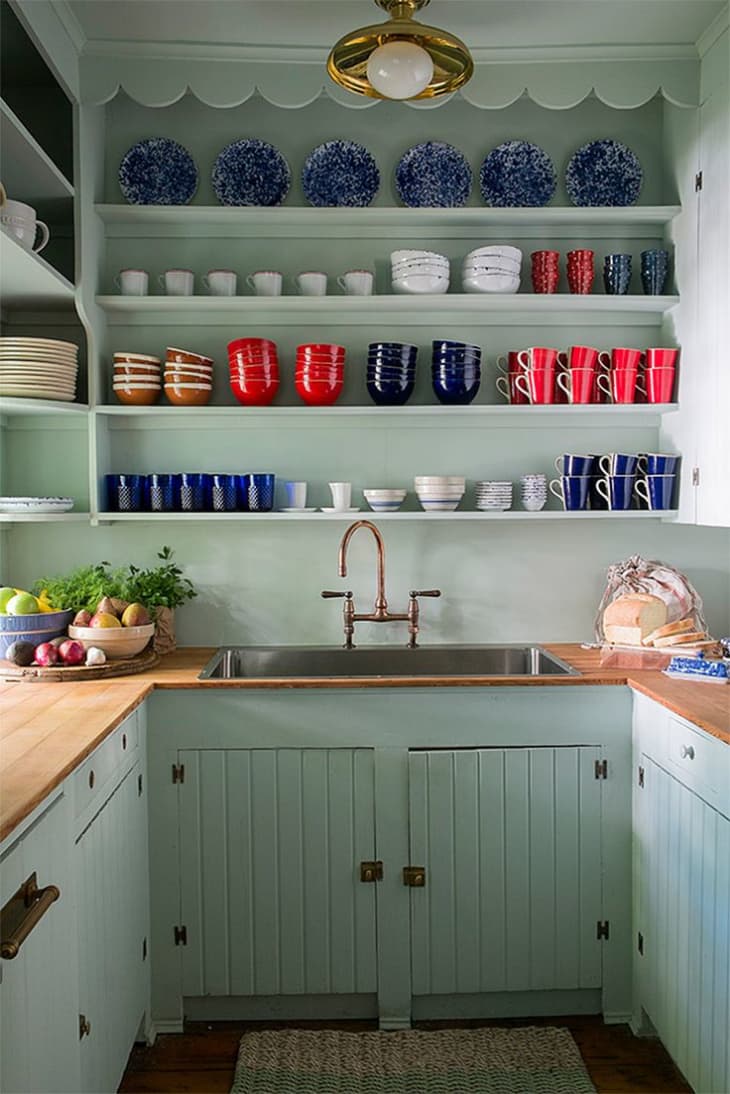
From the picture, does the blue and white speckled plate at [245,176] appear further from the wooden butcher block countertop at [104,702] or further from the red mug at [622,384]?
the wooden butcher block countertop at [104,702]

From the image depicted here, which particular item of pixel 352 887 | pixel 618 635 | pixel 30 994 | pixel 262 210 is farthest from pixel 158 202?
pixel 30 994

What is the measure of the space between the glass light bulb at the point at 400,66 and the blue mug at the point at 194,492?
128cm

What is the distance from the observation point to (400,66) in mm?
2293

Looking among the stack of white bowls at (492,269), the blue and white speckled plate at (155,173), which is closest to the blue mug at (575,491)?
the stack of white bowls at (492,269)

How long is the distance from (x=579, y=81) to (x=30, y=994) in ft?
8.99

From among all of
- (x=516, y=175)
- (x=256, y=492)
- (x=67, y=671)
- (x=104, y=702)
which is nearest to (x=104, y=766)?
(x=104, y=702)

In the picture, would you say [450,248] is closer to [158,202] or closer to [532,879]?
[158,202]

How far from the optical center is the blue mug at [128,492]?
3084 millimetres

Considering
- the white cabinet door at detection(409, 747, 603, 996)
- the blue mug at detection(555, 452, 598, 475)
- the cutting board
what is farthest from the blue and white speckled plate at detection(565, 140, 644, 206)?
the cutting board

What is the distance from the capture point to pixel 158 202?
315cm

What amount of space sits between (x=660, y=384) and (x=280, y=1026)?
7.06 feet

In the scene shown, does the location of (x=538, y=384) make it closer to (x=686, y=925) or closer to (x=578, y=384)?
(x=578, y=384)

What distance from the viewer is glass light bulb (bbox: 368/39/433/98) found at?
2287 mm

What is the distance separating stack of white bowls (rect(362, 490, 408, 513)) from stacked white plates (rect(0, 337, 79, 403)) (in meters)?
0.95
